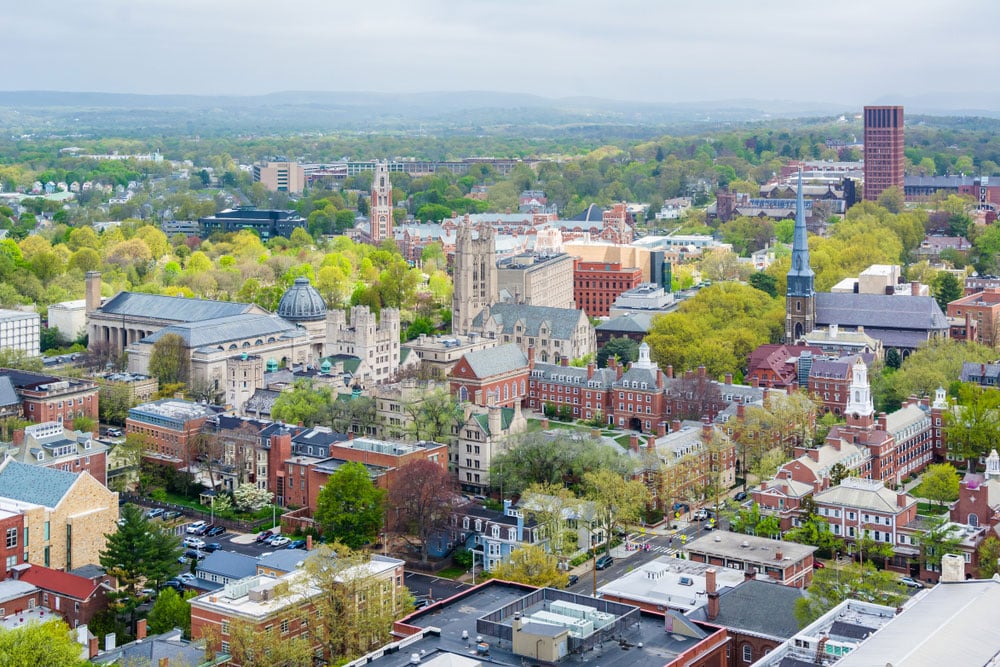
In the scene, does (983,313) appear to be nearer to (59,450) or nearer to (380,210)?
(59,450)

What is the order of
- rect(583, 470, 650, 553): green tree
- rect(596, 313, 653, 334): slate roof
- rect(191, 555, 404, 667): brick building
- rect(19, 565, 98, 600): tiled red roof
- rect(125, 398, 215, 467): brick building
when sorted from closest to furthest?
rect(191, 555, 404, 667): brick building, rect(19, 565, 98, 600): tiled red roof, rect(583, 470, 650, 553): green tree, rect(125, 398, 215, 467): brick building, rect(596, 313, 653, 334): slate roof

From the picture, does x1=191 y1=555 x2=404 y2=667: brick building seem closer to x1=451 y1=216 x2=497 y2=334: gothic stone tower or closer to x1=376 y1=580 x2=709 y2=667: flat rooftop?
x1=376 y1=580 x2=709 y2=667: flat rooftop

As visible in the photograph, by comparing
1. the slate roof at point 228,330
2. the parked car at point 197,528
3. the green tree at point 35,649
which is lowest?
the parked car at point 197,528

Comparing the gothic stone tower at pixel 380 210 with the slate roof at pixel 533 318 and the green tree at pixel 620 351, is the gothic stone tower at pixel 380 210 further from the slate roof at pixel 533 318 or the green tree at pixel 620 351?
the green tree at pixel 620 351

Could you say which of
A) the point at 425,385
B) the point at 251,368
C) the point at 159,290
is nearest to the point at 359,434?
the point at 425,385

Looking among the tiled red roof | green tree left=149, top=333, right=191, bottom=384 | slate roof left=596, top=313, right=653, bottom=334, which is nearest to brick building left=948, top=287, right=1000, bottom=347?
slate roof left=596, top=313, right=653, bottom=334

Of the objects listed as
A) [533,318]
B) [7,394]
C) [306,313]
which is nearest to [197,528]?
[7,394]

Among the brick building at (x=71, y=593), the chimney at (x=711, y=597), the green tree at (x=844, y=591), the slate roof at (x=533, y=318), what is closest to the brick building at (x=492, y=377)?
the slate roof at (x=533, y=318)

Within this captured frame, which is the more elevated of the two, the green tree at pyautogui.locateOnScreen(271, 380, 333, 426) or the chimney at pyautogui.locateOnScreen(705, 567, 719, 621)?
the green tree at pyautogui.locateOnScreen(271, 380, 333, 426)
